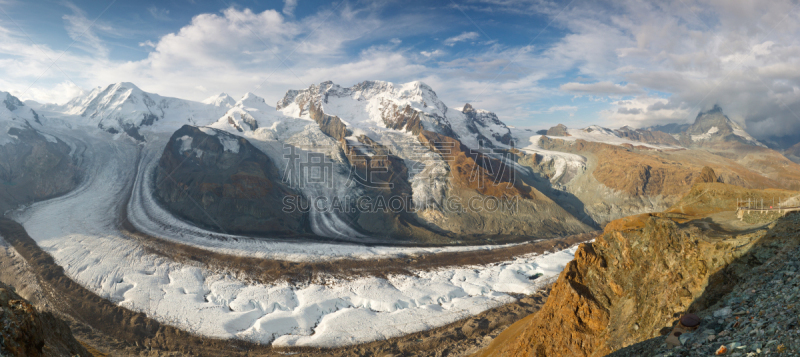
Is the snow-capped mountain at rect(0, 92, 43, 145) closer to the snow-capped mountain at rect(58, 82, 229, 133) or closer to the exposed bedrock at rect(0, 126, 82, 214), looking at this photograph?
the exposed bedrock at rect(0, 126, 82, 214)

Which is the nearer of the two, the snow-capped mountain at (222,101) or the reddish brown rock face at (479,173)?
the reddish brown rock face at (479,173)

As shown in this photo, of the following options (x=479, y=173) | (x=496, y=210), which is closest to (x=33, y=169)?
(x=479, y=173)

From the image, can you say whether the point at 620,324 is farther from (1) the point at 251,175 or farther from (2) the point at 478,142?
(2) the point at 478,142

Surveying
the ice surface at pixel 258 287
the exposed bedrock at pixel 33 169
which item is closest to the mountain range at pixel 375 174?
the exposed bedrock at pixel 33 169

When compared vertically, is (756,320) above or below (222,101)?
below

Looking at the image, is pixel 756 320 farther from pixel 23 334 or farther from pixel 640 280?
pixel 23 334

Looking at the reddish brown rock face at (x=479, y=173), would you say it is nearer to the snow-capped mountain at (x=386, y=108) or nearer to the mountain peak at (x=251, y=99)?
the snow-capped mountain at (x=386, y=108)
